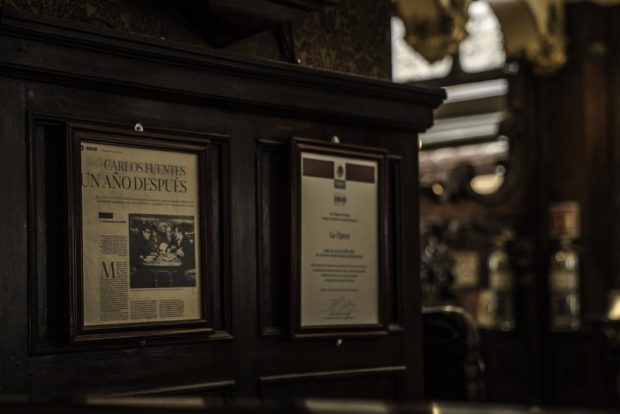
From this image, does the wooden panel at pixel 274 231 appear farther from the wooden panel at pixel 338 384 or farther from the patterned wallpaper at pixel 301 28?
the patterned wallpaper at pixel 301 28

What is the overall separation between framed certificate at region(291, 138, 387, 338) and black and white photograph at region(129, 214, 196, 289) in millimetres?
265

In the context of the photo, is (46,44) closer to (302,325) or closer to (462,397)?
(302,325)

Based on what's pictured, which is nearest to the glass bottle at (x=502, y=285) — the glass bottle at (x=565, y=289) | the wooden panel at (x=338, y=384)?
the glass bottle at (x=565, y=289)

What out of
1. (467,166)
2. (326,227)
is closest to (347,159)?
(326,227)

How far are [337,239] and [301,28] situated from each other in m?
0.50

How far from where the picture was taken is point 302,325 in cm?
223

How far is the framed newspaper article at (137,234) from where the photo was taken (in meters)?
1.85

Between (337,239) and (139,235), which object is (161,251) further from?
(337,239)

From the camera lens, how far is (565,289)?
860 centimetres

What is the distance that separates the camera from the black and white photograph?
1938 millimetres

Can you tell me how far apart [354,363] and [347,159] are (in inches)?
17.6

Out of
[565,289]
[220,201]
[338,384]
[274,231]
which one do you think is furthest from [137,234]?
[565,289]
